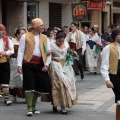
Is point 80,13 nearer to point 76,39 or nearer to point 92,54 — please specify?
point 92,54

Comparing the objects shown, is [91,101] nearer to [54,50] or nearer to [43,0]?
[54,50]

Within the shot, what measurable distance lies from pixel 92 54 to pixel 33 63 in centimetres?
842

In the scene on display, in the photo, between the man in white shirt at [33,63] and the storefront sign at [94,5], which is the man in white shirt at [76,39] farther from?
the storefront sign at [94,5]

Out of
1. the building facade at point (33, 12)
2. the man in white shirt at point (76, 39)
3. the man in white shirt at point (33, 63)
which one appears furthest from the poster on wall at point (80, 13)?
the man in white shirt at point (33, 63)

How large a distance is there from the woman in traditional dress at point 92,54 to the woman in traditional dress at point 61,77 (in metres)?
7.68

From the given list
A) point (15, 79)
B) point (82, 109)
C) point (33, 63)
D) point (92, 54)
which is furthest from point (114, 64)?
point (92, 54)

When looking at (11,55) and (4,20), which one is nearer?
(11,55)

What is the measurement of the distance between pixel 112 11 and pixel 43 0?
41.8 ft

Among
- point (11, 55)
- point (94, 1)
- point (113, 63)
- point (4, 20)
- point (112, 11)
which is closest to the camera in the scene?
point (113, 63)

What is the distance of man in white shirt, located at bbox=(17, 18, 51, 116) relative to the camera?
8656mm

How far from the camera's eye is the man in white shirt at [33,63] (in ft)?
28.4

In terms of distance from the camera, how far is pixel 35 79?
8789 mm

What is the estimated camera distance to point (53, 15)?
25469 millimetres

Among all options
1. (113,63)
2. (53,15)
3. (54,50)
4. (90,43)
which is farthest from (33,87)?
(53,15)
